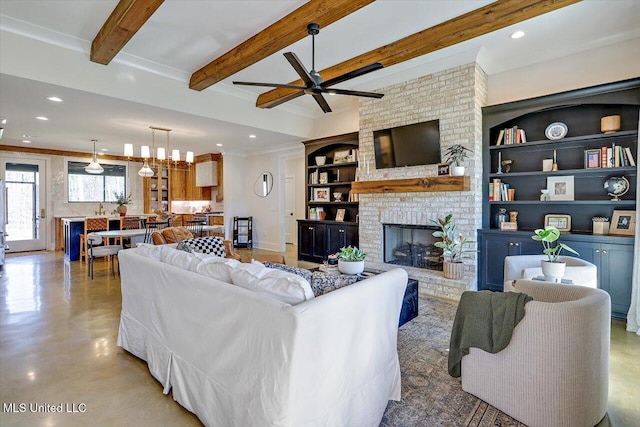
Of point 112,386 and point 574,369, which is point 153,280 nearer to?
point 112,386

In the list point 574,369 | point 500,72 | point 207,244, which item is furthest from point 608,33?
point 207,244

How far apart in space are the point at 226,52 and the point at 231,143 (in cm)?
355

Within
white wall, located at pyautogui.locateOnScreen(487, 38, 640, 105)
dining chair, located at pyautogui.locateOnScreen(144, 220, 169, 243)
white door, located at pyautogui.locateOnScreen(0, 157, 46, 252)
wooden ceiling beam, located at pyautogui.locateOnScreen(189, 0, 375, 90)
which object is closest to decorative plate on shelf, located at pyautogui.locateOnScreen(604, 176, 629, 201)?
white wall, located at pyautogui.locateOnScreen(487, 38, 640, 105)

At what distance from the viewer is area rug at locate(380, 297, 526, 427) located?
1.88 m

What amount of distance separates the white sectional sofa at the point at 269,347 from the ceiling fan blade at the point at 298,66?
1828mm

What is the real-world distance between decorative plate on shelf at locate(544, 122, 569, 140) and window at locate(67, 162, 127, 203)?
1028 centimetres

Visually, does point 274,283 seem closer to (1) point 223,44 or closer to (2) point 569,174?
(1) point 223,44

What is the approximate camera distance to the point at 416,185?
4.62 metres

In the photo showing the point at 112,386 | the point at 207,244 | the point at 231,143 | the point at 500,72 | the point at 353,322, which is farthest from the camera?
the point at 231,143

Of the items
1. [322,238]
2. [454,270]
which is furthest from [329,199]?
[454,270]

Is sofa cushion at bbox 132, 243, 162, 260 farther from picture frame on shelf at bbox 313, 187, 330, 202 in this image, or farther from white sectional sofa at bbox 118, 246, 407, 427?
picture frame on shelf at bbox 313, 187, 330, 202

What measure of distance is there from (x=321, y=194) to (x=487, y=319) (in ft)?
16.3

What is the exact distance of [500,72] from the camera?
4477 mm

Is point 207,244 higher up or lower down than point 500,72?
lower down
